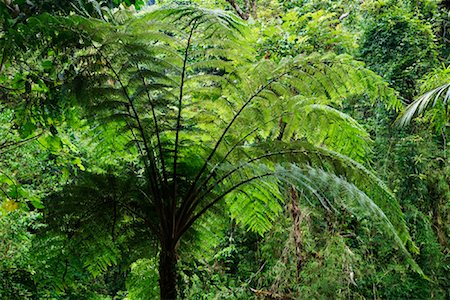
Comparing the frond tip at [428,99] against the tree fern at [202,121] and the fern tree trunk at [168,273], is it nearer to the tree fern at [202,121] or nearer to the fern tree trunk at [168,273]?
the tree fern at [202,121]

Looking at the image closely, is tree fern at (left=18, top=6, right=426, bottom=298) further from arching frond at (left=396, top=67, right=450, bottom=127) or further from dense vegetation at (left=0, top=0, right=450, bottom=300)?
arching frond at (left=396, top=67, right=450, bottom=127)

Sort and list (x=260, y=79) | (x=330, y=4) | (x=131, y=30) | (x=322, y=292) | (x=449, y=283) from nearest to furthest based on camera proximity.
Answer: (x=131, y=30) → (x=260, y=79) → (x=322, y=292) → (x=449, y=283) → (x=330, y=4)

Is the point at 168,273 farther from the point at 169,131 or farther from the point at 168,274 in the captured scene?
the point at 169,131

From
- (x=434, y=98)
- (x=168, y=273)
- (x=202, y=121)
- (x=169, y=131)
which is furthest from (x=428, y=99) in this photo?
(x=168, y=273)

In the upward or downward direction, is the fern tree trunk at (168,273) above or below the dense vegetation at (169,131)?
below

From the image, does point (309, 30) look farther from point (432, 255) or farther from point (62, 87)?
point (62, 87)

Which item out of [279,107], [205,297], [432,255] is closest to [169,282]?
[279,107]

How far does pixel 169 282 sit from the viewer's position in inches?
54.7

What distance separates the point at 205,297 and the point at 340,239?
126 cm

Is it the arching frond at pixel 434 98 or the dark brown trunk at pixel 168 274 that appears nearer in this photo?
the dark brown trunk at pixel 168 274

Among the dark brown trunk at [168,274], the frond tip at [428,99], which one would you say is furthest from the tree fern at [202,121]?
the frond tip at [428,99]

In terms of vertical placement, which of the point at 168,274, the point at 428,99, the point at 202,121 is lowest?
the point at 168,274

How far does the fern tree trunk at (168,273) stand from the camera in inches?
54.7

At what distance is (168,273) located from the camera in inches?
54.8
